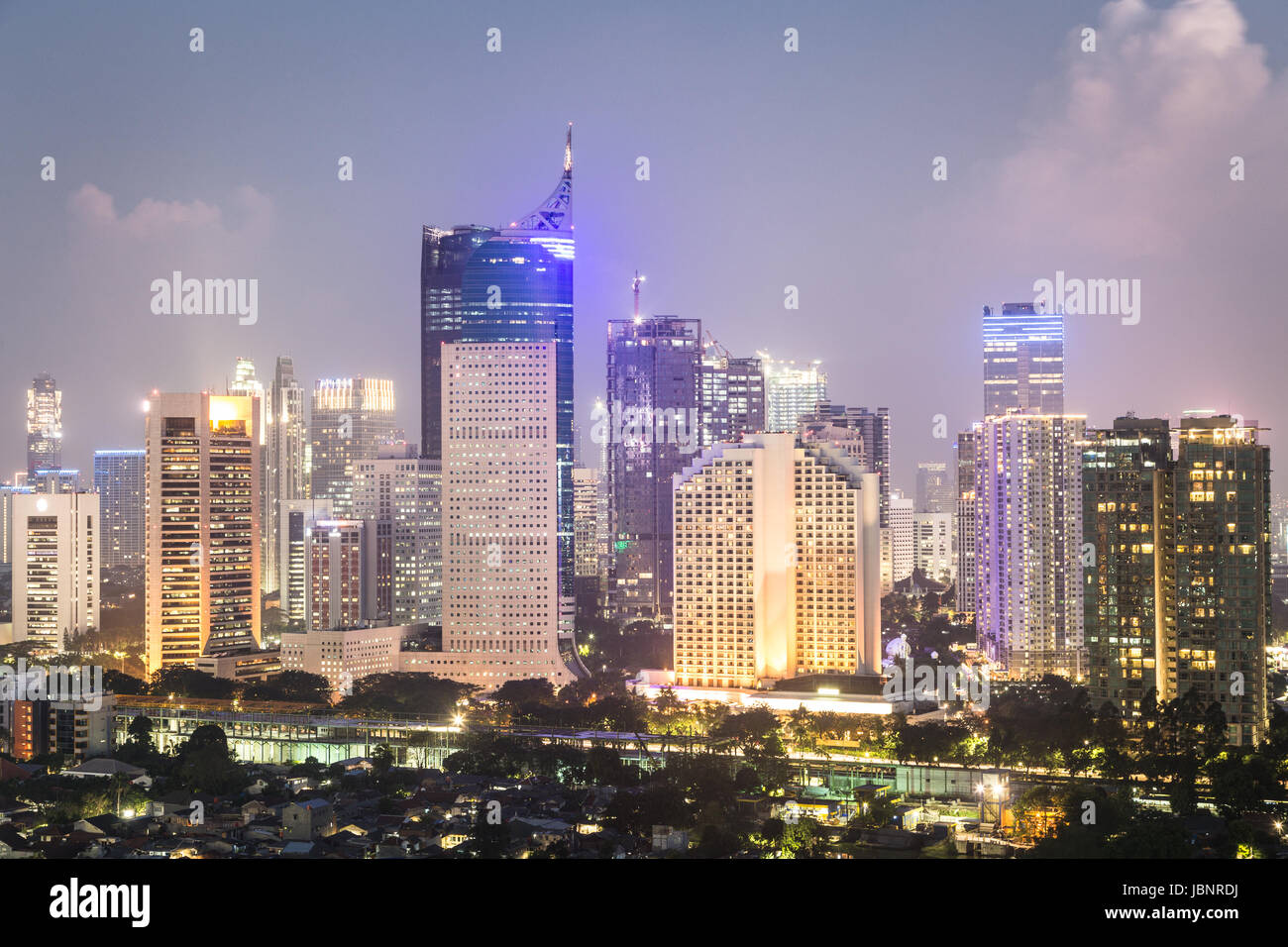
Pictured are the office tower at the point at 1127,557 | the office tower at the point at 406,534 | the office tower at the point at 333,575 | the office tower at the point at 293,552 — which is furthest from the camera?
the office tower at the point at 293,552

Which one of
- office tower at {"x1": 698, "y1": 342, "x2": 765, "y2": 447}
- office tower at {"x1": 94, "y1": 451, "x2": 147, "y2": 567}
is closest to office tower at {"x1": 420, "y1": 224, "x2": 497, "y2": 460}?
office tower at {"x1": 698, "y1": 342, "x2": 765, "y2": 447}

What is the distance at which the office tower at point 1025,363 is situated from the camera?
94.5 feet

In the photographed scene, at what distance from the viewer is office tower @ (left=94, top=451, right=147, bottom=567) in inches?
901

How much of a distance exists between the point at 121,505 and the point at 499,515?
27.2ft

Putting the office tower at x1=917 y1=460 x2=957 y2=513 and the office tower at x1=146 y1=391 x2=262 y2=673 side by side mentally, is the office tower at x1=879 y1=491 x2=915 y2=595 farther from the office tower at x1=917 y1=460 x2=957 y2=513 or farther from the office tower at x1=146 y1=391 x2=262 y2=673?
the office tower at x1=146 y1=391 x2=262 y2=673

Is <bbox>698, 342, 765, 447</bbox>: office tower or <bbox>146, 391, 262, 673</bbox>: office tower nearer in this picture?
<bbox>146, 391, 262, 673</bbox>: office tower

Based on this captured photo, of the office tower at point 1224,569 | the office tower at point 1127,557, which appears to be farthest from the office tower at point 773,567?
the office tower at point 1224,569

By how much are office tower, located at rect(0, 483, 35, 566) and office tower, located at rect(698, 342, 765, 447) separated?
13.1 meters

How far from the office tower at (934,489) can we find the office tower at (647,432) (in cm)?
1066

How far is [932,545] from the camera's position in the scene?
33969mm

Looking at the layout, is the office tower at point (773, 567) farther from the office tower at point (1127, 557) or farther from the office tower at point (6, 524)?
the office tower at point (6, 524)
